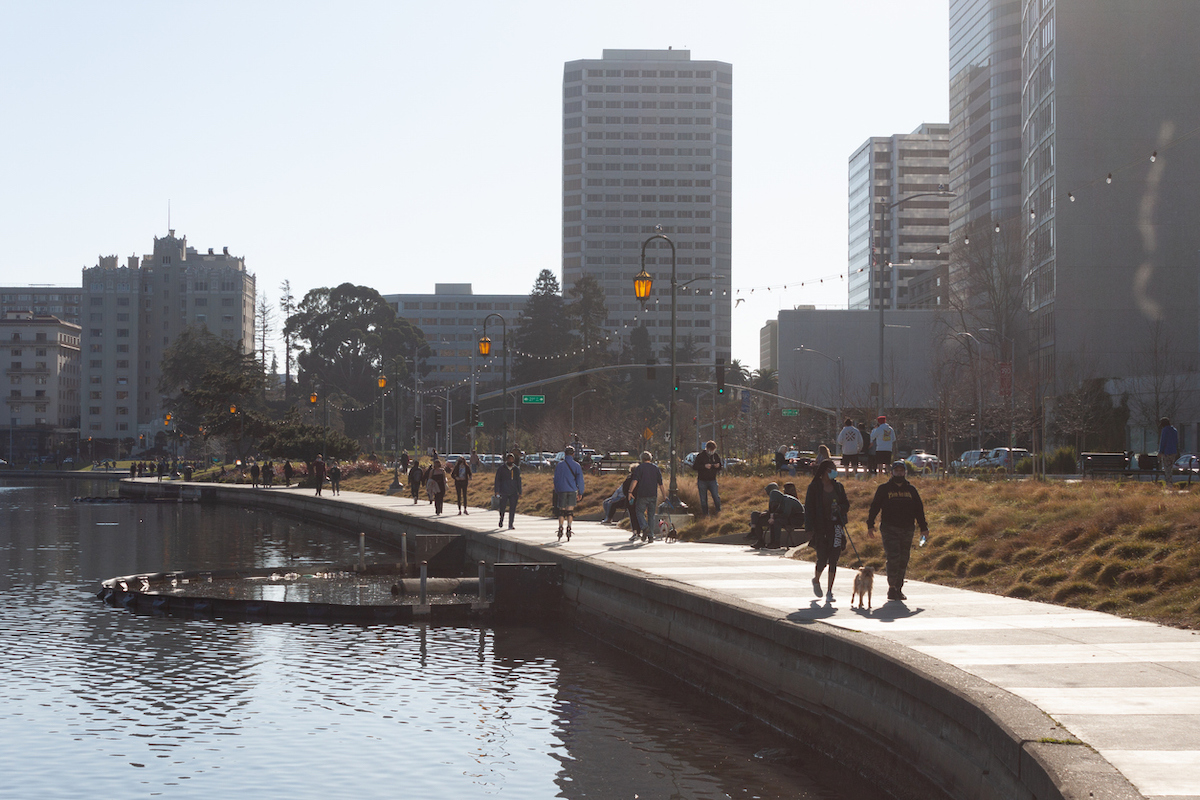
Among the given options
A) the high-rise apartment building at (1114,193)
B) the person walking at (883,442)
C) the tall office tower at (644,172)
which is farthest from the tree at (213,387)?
the person walking at (883,442)

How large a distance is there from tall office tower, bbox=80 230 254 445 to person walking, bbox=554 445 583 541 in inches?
6144

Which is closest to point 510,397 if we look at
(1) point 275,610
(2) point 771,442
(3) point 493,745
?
(2) point 771,442

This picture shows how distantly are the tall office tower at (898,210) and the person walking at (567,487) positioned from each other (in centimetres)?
14184

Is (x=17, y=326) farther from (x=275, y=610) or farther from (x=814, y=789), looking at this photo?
(x=814, y=789)

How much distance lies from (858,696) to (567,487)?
654 inches

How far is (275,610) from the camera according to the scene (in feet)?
68.1

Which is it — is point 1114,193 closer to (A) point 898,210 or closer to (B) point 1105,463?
(B) point 1105,463

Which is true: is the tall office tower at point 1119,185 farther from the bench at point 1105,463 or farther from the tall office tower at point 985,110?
the bench at point 1105,463

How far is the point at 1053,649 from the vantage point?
36.4 ft

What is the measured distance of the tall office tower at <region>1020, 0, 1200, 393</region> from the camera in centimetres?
7738

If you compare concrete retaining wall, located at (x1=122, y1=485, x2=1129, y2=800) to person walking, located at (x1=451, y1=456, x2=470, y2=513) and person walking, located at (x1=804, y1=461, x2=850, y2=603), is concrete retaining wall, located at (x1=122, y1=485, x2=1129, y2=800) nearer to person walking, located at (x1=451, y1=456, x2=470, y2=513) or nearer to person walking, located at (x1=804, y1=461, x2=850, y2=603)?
person walking, located at (x1=804, y1=461, x2=850, y2=603)

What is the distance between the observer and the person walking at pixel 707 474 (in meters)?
27.9

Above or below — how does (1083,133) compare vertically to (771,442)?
above

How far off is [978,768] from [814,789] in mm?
2251
